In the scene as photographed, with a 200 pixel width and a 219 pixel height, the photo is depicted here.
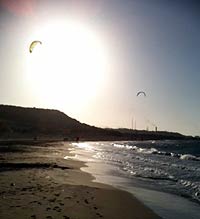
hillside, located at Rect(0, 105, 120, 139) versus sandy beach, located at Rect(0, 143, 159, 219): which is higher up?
hillside, located at Rect(0, 105, 120, 139)

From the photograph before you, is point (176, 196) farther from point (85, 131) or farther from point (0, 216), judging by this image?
point (85, 131)

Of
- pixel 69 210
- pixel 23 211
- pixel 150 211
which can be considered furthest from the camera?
pixel 150 211

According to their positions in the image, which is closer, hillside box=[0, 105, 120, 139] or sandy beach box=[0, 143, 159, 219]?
sandy beach box=[0, 143, 159, 219]

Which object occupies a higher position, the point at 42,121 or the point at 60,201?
the point at 42,121

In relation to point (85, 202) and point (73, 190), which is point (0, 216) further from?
point (73, 190)

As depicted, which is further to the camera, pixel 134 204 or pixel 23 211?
pixel 134 204

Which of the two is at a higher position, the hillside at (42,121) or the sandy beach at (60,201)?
the hillside at (42,121)

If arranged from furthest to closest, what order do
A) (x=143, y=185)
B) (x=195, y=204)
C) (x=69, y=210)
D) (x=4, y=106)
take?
(x=4, y=106) < (x=143, y=185) < (x=195, y=204) < (x=69, y=210)

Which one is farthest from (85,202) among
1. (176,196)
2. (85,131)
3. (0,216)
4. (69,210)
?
(85,131)

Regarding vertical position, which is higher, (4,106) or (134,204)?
(4,106)

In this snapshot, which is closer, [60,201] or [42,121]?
[60,201]

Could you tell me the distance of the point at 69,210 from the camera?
11.4m

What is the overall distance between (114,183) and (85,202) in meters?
7.00

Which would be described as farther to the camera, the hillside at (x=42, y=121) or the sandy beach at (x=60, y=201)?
the hillside at (x=42, y=121)
